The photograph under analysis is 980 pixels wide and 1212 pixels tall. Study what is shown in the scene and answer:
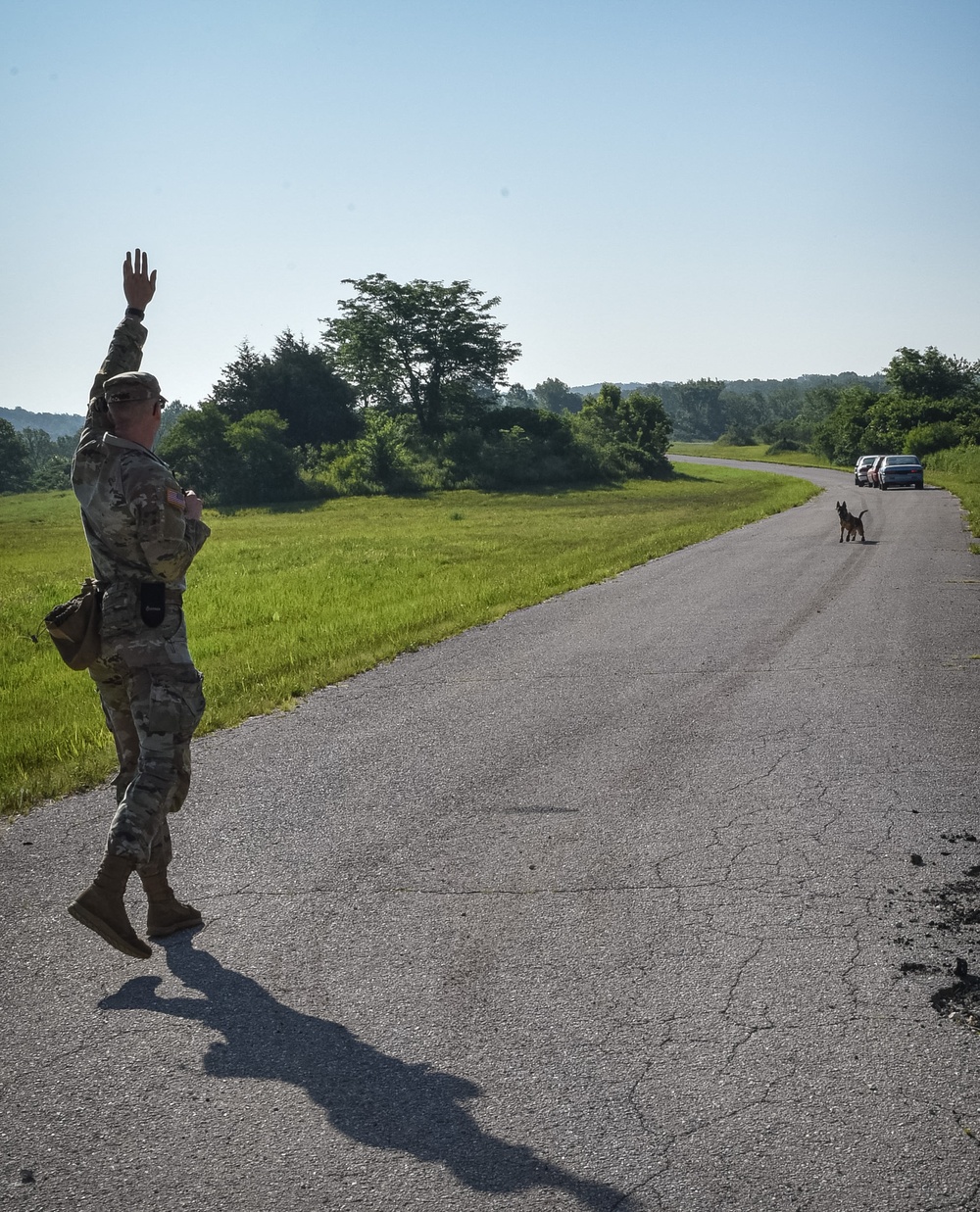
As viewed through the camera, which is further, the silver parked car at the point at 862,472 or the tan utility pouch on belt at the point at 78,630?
the silver parked car at the point at 862,472

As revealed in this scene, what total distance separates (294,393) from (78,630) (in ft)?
217

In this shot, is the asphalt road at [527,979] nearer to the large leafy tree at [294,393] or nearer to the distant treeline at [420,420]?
the distant treeline at [420,420]

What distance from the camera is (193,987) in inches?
154

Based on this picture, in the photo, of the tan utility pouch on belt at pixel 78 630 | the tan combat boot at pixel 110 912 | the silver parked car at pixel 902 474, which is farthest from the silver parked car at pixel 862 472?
the tan combat boot at pixel 110 912

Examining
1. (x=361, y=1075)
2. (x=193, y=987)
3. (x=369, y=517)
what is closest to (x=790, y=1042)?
(x=361, y=1075)

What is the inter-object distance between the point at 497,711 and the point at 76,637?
4.53 metres

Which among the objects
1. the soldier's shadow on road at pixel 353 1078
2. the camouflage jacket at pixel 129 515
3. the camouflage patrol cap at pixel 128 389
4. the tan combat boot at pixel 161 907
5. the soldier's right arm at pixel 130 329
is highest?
the soldier's right arm at pixel 130 329

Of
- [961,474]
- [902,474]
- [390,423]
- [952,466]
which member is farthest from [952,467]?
[390,423]

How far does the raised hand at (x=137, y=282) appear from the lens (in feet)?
16.1

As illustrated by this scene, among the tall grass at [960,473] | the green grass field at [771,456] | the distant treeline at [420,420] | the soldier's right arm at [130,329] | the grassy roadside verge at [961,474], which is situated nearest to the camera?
the soldier's right arm at [130,329]

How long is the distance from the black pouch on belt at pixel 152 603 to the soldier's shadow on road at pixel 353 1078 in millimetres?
1359

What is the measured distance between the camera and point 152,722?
423cm

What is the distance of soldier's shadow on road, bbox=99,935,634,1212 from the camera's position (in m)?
2.82

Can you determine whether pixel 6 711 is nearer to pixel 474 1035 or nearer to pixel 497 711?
pixel 497 711
